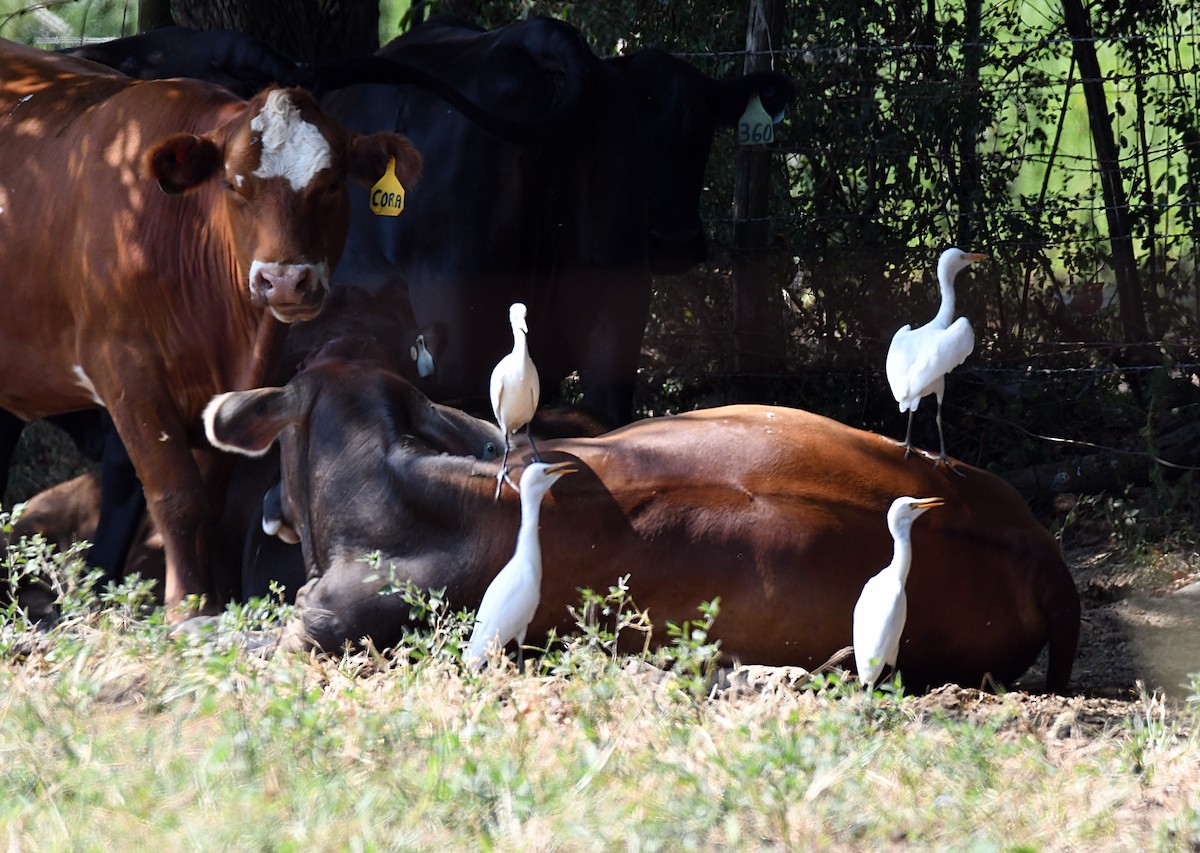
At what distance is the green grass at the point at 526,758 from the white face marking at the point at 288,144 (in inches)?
60.9

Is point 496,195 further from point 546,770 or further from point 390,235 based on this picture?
point 546,770

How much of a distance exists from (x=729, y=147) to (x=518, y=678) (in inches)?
196

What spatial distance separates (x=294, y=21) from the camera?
827 centimetres

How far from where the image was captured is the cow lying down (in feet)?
15.3

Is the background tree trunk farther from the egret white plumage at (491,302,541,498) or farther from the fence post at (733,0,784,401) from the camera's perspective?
the egret white plumage at (491,302,541,498)

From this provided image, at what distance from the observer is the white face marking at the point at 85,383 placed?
5816 mm

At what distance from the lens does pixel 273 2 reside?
823 cm

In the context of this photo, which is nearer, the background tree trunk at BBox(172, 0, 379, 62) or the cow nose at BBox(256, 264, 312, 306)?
the cow nose at BBox(256, 264, 312, 306)

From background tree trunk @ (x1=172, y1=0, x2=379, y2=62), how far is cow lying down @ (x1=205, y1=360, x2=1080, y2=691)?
3610mm

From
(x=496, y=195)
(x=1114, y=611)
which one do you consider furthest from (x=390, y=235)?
(x=1114, y=611)

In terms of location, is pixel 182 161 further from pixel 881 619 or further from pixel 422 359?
pixel 881 619

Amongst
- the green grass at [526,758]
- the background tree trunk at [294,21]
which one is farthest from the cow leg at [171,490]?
the background tree trunk at [294,21]

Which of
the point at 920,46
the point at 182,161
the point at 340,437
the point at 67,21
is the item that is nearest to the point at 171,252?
the point at 182,161

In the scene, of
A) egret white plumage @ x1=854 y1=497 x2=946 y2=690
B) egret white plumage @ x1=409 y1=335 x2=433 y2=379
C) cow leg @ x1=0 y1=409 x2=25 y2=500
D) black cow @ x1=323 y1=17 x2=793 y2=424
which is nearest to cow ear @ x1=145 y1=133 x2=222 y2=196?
egret white plumage @ x1=409 y1=335 x2=433 y2=379
